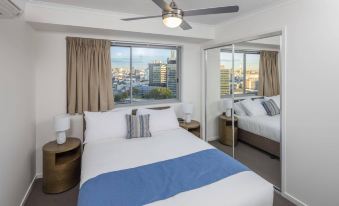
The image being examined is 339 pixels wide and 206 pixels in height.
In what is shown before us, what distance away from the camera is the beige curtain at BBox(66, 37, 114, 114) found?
2.98 meters

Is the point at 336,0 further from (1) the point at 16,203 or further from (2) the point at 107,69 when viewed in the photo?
(1) the point at 16,203

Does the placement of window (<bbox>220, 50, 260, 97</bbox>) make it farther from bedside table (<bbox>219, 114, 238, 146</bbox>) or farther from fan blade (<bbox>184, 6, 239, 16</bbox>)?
fan blade (<bbox>184, 6, 239, 16</bbox>)

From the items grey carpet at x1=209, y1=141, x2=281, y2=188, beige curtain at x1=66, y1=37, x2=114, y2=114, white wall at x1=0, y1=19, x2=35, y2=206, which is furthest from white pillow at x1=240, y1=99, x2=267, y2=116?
white wall at x1=0, y1=19, x2=35, y2=206

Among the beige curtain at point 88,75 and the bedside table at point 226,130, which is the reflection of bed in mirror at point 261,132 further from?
the beige curtain at point 88,75

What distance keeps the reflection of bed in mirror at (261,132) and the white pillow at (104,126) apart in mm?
1968

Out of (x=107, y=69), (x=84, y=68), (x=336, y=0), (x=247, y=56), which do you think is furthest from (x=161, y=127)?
(x=336, y=0)

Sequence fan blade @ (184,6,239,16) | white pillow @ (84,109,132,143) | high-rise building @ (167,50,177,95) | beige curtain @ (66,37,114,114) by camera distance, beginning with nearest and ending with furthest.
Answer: fan blade @ (184,6,239,16) → white pillow @ (84,109,132,143) → beige curtain @ (66,37,114,114) → high-rise building @ (167,50,177,95)

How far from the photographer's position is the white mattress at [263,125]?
8.50 ft

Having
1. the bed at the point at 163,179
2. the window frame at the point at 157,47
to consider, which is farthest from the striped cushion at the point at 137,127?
the window frame at the point at 157,47

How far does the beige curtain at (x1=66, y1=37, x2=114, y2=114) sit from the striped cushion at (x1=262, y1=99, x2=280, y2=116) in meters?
2.42

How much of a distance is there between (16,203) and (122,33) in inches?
102

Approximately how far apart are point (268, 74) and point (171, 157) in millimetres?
1797

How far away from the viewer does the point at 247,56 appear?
10.2 ft

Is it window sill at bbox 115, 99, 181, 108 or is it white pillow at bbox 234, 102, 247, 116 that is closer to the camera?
white pillow at bbox 234, 102, 247, 116
